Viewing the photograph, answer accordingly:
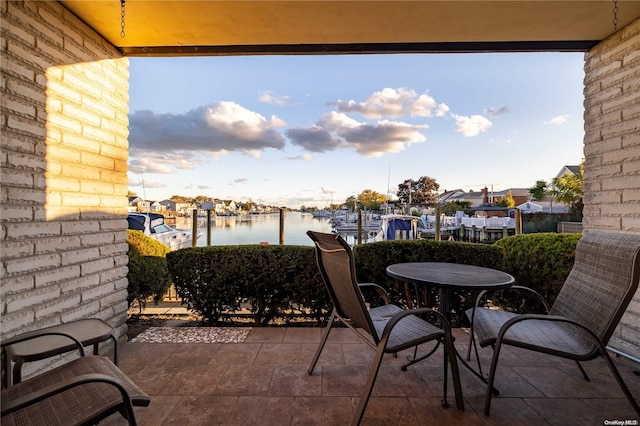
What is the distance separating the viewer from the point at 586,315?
177 cm

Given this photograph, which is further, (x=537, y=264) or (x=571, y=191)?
(x=571, y=191)

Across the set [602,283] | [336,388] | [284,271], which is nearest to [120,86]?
[284,271]

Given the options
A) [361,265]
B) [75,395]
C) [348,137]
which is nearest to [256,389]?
[75,395]

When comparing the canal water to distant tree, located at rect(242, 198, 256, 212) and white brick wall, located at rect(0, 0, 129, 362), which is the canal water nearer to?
white brick wall, located at rect(0, 0, 129, 362)

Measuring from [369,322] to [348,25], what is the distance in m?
2.27

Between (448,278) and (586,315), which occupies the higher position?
(448,278)

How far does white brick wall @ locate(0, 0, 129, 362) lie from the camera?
175 centimetres

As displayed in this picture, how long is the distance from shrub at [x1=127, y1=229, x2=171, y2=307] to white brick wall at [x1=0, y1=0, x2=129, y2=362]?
0.45 metres

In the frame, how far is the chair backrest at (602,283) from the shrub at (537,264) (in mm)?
932

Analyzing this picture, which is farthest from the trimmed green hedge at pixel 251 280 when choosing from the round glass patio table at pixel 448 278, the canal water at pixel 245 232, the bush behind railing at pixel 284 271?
the round glass patio table at pixel 448 278

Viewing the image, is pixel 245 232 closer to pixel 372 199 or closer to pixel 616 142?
pixel 616 142

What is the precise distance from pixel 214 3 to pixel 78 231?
1.97 m

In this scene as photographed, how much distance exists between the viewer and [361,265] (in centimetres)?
312

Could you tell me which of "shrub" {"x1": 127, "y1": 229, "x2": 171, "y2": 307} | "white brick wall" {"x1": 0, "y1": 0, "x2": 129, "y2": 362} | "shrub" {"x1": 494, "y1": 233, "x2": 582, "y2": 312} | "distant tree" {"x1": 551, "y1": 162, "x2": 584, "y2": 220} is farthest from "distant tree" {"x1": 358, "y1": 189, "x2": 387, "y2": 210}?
"white brick wall" {"x1": 0, "y1": 0, "x2": 129, "y2": 362}
